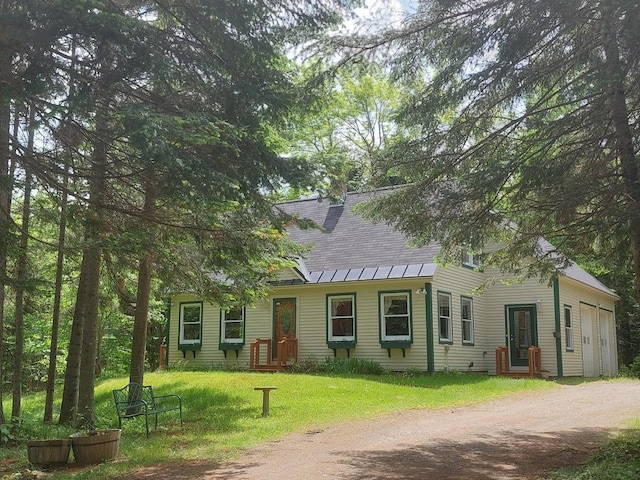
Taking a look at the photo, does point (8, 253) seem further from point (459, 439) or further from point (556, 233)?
point (556, 233)

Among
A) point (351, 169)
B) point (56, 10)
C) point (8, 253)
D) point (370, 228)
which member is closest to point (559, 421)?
point (351, 169)

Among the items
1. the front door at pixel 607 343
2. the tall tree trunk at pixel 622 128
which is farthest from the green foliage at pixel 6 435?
the front door at pixel 607 343

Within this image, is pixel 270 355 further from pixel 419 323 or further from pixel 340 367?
pixel 419 323

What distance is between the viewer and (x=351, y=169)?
8727 mm

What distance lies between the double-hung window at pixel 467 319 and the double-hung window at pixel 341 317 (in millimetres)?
3476

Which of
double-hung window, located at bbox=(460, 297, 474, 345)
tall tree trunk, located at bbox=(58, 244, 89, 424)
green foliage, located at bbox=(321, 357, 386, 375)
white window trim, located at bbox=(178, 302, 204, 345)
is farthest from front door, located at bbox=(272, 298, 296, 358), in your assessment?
tall tree trunk, located at bbox=(58, 244, 89, 424)

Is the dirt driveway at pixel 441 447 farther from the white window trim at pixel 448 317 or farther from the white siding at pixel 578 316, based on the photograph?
the white siding at pixel 578 316

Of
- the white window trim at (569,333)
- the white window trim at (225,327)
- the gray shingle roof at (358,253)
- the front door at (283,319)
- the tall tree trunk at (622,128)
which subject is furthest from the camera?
the white window trim at (225,327)

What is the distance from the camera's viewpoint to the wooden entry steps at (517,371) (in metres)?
19.5

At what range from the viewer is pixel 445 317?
63.6 ft

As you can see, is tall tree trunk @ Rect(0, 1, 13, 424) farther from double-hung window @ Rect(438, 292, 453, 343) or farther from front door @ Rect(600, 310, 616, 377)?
front door @ Rect(600, 310, 616, 377)

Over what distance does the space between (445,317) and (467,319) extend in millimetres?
1631

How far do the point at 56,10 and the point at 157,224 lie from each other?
3036 mm

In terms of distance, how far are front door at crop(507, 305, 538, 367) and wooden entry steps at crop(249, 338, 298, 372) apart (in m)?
7.08
